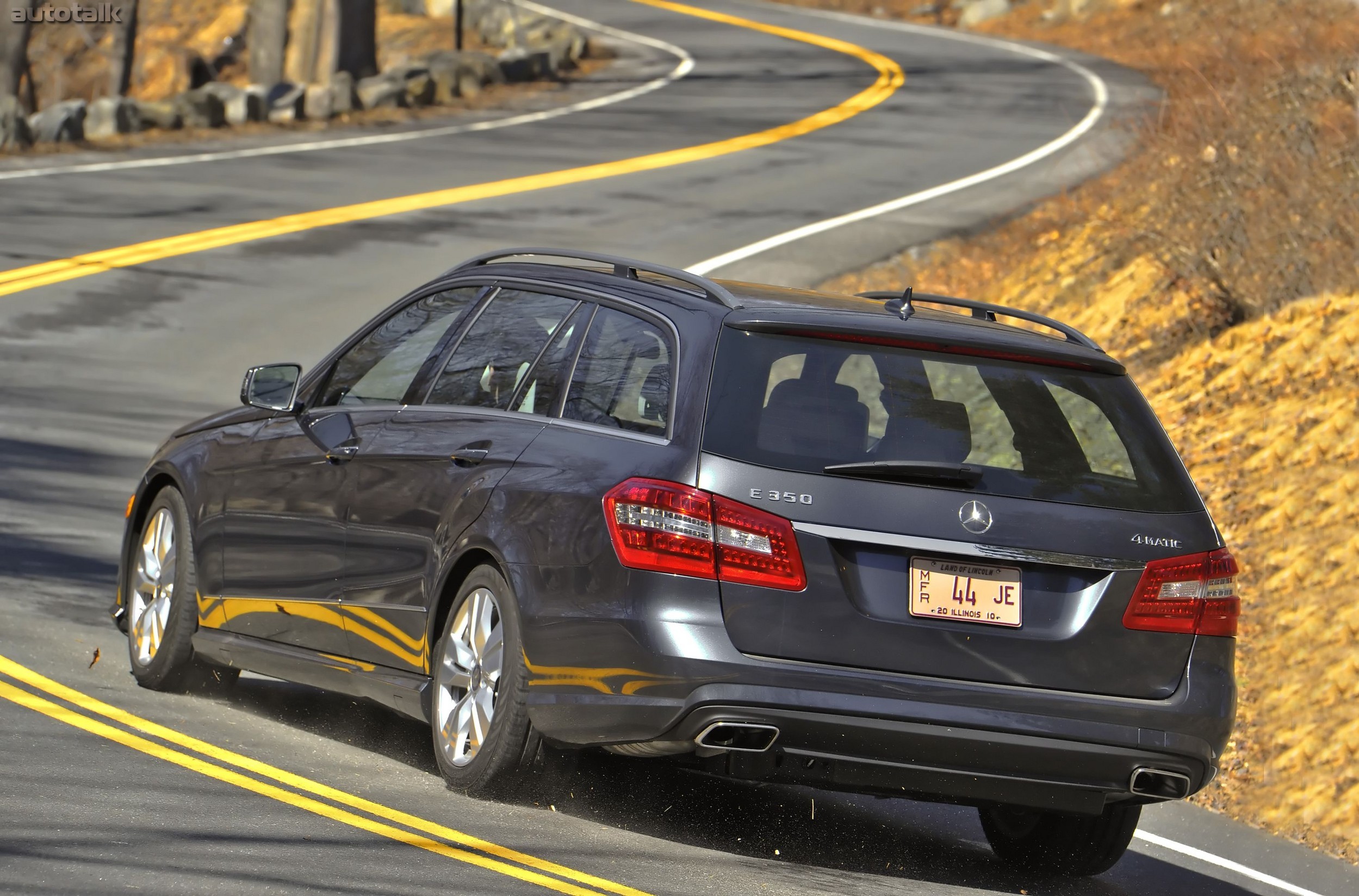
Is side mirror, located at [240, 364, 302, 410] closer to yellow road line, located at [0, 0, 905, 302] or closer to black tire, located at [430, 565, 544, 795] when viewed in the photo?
black tire, located at [430, 565, 544, 795]

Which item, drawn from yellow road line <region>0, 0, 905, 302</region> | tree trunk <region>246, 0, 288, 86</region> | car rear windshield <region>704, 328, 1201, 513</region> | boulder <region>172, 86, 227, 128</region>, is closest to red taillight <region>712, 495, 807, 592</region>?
car rear windshield <region>704, 328, 1201, 513</region>

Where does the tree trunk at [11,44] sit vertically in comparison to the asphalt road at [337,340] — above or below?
below

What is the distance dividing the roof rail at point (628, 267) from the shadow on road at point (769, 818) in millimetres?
1466

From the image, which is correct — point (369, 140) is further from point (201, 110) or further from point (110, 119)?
point (110, 119)

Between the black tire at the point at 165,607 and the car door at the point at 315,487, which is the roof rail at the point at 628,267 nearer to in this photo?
the car door at the point at 315,487

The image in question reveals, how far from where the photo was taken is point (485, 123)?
3122 cm

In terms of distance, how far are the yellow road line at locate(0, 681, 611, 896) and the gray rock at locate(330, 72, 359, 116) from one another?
81.0 feet

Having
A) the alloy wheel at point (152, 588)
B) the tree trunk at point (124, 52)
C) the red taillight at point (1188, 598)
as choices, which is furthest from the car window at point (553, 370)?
the tree trunk at point (124, 52)

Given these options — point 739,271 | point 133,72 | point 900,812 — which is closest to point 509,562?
point 900,812

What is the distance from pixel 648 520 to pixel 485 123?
2573 cm

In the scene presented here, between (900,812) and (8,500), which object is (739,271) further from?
(900,812)

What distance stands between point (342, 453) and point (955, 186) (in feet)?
62.2

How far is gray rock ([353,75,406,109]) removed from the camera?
32625mm

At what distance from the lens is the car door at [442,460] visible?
6.94 metres
